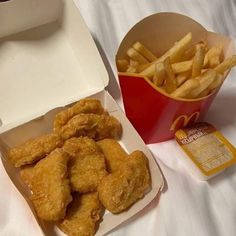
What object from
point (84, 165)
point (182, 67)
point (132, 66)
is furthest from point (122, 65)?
point (84, 165)

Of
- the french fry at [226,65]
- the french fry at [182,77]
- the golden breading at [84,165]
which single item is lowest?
the golden breading at [84,165]

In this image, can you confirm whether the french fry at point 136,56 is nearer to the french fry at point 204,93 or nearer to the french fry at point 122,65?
the french fry at point 122,65

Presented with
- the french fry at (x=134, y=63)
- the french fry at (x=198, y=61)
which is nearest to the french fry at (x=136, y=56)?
the french fry at (x=134, y=63)

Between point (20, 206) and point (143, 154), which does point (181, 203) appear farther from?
point (20, 206)

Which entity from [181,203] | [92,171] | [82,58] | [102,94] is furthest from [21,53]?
[181,203]

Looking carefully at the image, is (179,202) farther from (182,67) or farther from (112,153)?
(182,67)

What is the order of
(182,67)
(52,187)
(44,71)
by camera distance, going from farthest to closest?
(44,71) < (182,67) < (52,187)

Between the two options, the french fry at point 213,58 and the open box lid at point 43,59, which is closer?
the french fry at point 213,58
